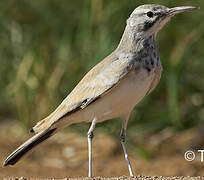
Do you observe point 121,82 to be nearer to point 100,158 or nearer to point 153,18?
point 153,18

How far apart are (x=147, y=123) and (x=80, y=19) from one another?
202 cm

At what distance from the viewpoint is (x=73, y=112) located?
18.7ft

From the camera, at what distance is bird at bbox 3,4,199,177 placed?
5.42m

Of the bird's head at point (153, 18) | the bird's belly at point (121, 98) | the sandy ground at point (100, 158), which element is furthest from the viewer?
the sandy ground at point (100, 158)

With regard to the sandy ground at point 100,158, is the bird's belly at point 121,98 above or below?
below

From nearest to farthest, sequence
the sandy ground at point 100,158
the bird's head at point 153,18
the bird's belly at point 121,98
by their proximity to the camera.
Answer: the bird's belly at point 121,98
the bird's head at point 153,18
the sandy ground at point 100,158

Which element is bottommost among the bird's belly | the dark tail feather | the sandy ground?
the dark tail feather

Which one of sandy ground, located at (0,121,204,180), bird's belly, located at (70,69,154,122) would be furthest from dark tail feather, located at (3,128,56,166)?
sandy ground, located at (0,121,204,180)

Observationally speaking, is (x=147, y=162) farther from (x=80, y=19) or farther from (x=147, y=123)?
(x=80, y=19)

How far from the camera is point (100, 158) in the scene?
9.65 metres

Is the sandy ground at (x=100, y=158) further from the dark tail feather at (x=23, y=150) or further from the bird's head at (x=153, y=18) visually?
the bird's head at (x=153, y=18)

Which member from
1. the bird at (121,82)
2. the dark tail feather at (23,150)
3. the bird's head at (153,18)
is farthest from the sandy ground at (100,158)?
the bird's head at (153,18)

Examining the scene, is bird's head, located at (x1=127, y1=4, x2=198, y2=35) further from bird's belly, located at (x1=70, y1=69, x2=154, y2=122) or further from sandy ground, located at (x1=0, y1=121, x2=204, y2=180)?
A: sandy ground, located at (x1=0, y1=121, x2=204, y2=180)

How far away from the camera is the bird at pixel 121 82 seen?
5.42 meters
